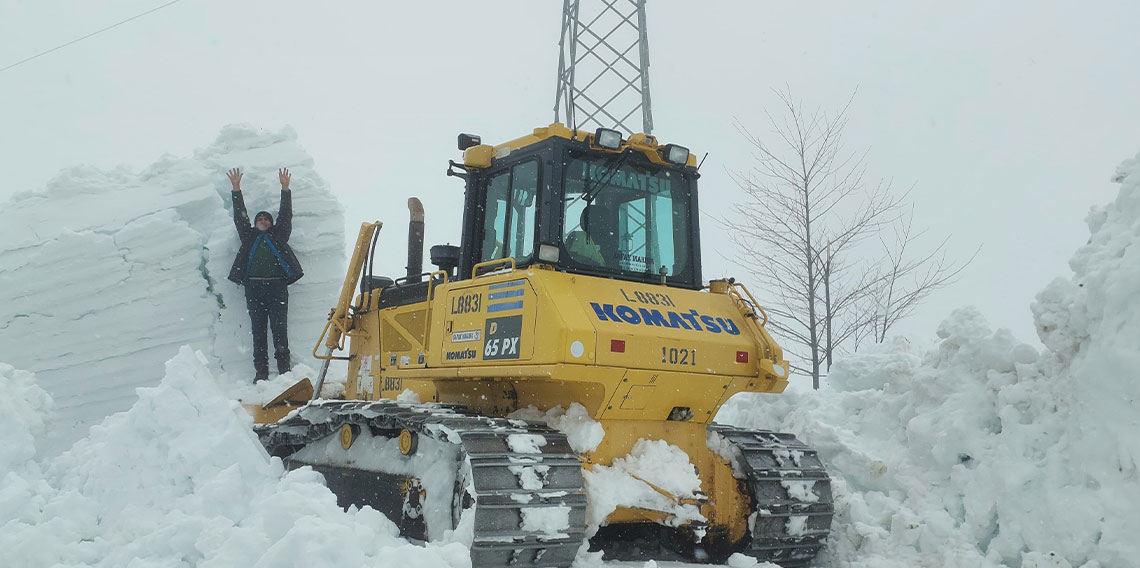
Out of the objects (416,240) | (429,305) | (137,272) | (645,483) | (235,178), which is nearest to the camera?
(645,483)

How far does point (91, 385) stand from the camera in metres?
9.60

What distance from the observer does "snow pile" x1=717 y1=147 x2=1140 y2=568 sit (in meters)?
5.22

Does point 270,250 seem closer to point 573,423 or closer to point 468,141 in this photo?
point 468,141

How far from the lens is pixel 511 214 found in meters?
6.00

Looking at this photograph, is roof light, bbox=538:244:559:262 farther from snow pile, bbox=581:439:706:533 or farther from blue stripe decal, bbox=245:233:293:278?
blue stripe decal, bbox=245:233:293:278

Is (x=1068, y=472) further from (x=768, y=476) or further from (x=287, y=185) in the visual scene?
(x=287, y=185)

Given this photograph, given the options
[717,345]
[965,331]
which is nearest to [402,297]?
[717,345]

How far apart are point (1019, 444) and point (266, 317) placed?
7422mm

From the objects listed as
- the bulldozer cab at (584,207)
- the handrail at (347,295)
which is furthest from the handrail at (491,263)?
the handrail at (347,295)

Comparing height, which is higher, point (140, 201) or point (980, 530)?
point (140, 201)

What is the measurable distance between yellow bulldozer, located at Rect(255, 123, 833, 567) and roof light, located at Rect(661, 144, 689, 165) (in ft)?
0.06

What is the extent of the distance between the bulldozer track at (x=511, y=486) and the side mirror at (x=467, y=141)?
1.88 metres

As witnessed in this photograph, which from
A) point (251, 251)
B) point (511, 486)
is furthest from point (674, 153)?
point (251, 251)

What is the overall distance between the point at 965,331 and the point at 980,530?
1.72m
